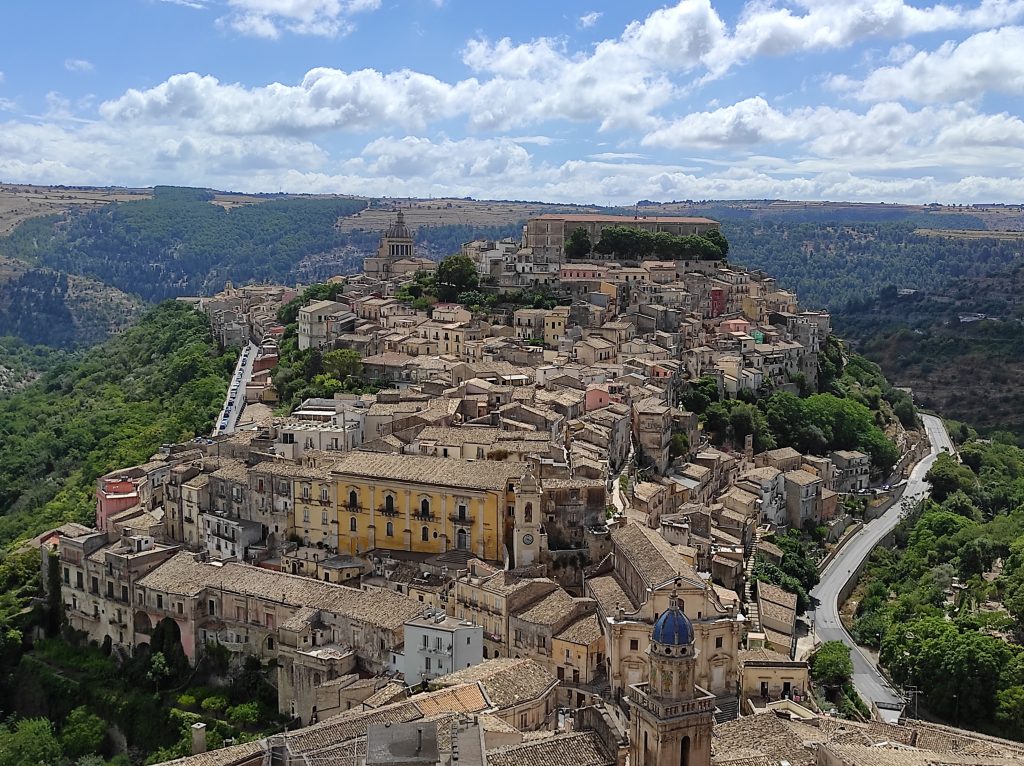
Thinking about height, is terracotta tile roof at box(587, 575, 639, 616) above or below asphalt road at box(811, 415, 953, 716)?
above

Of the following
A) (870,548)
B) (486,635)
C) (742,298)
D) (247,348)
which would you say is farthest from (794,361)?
(486,635)

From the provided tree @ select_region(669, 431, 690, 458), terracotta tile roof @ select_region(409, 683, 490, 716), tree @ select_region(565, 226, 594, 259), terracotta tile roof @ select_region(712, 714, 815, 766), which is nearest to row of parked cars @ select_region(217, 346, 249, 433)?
tree @ select_region(669, 431, 690, 458)

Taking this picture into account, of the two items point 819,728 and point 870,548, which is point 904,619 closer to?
point 870,548

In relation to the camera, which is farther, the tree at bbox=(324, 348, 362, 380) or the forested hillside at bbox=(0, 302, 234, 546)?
the forested hillside at bbox=(0, 302, 234, 546)

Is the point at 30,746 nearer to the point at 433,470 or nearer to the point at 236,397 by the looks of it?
the point at 433,470

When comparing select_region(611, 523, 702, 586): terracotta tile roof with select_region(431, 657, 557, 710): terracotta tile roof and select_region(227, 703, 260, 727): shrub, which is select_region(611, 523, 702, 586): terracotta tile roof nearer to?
select_region(431, 657, 557, 710): terracotta tile roof

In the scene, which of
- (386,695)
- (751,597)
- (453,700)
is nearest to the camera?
(453,700)

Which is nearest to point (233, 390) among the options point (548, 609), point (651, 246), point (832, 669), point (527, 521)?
point (651, 246)
